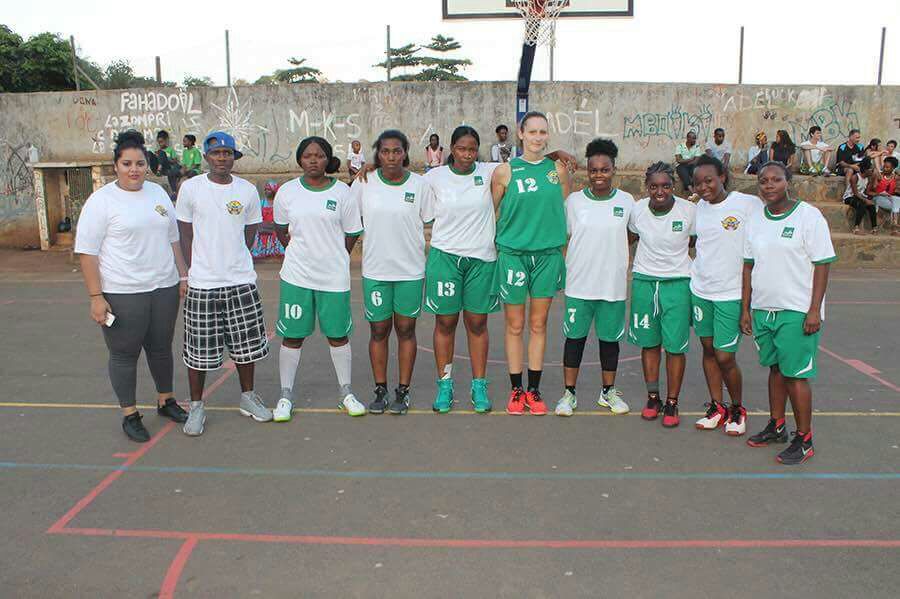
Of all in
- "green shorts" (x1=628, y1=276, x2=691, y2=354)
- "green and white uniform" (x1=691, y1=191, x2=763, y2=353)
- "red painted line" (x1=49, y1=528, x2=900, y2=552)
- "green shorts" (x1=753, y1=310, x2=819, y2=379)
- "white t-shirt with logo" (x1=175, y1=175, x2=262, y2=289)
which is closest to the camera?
"red painted line" (x1=49, y1=528, x2=900, y2=552)

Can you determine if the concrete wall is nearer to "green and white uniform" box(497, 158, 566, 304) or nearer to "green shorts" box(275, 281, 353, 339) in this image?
"green and white uniform" box(497, 158, 566, 304)

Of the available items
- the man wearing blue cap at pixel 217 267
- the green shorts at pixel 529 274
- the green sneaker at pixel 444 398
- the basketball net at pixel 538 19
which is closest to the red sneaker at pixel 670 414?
the green shorts at pixel 529 274

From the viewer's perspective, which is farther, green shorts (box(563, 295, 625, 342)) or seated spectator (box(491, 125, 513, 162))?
seated spectator (box(491, 125, 513, 162))

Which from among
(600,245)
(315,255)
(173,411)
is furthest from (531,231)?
(173,411)

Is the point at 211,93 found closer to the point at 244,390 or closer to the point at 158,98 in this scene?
the point at 158,98

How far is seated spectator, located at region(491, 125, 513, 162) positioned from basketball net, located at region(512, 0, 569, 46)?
6.53 metres

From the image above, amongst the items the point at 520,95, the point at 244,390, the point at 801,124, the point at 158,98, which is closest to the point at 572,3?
the point at 520,95

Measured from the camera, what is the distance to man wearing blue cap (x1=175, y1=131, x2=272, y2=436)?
16.6 ft

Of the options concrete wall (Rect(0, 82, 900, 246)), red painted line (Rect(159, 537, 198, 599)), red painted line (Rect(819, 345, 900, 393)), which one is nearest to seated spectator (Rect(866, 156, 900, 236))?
concrete wall (Rect(0, 82, 900, 246))

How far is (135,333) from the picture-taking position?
5.02 meters

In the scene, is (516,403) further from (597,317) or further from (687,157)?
(687,157)

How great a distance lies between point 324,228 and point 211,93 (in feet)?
46.1

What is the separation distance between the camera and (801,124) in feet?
57.5

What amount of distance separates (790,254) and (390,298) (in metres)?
2.63
